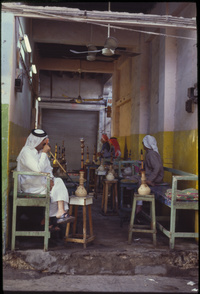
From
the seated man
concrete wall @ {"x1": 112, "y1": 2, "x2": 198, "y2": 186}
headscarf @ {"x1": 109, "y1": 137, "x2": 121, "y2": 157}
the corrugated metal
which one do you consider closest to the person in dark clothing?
headscarf @ {"x1": 109, "y1": 137, "x2": 121, "y2": 157}

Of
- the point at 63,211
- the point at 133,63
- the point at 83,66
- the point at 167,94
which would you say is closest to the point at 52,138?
the point at 83,66

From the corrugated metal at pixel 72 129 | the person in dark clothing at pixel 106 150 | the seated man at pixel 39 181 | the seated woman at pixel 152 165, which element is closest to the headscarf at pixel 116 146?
the person in dark clothing at pixel 106 150

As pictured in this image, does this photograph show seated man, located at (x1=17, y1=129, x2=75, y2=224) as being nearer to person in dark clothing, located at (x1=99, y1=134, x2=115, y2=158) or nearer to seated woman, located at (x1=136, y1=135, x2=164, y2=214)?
seated woman, located at (x1=136, y1=135, x2=164, y2=214)

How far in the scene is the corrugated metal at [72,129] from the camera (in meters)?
18.5

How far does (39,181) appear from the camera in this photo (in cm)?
492

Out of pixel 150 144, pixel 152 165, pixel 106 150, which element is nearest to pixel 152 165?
pixel 152 165

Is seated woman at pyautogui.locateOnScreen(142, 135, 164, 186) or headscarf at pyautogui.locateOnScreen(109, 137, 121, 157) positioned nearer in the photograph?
seated woman at pyautogui.locateOnScreen(142, 135, 164, 186)

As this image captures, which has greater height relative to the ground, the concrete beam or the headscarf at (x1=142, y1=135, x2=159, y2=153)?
the concrete beam

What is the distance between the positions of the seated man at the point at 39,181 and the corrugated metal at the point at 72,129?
13512 mm

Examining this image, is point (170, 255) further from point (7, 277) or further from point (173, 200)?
point (7, 277)

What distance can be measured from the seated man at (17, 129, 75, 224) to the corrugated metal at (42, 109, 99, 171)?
13512 millimetres

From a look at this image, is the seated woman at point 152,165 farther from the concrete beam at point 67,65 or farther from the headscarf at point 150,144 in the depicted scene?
the concrete beam at point 67,65

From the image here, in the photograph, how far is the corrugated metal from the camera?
1848 cm

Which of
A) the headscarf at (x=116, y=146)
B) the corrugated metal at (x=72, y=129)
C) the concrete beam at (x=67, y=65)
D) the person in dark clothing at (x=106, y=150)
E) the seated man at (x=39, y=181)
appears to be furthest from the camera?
the corrugated metal at (x=72, y=129)
